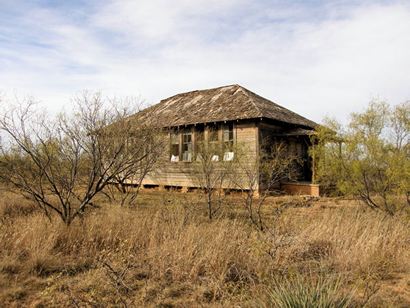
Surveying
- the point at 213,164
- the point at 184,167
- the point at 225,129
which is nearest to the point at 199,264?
the point at 213,164

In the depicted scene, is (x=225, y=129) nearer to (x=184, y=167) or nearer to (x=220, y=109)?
(x=220, y=109)

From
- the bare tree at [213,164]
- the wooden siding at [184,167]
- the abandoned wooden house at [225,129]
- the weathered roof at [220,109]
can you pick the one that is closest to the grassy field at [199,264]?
the bare tree at [213,164]

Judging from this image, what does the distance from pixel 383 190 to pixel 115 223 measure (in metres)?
5.96

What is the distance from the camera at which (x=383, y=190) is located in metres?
8.29

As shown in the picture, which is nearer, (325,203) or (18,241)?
(18,241)

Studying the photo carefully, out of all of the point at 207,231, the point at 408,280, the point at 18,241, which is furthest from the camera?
the point at 207,231

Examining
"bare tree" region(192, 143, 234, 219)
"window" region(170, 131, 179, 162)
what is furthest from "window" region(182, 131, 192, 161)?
"bare tree" region(192, 143, 234, 219)

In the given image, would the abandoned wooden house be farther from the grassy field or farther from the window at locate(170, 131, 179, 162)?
the grassy field

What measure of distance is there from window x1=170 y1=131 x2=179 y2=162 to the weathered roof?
0.72 meters

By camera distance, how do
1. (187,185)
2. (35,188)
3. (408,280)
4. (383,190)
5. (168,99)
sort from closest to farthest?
(408,280) → (35,188) → (383,190) → (187,185) → (168,99)

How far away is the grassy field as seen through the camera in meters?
4.23

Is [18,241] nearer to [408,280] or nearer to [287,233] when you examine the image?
[287,233]

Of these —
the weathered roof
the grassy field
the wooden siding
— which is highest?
the weathered roof

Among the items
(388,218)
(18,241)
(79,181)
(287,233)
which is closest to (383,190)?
(388,218)
